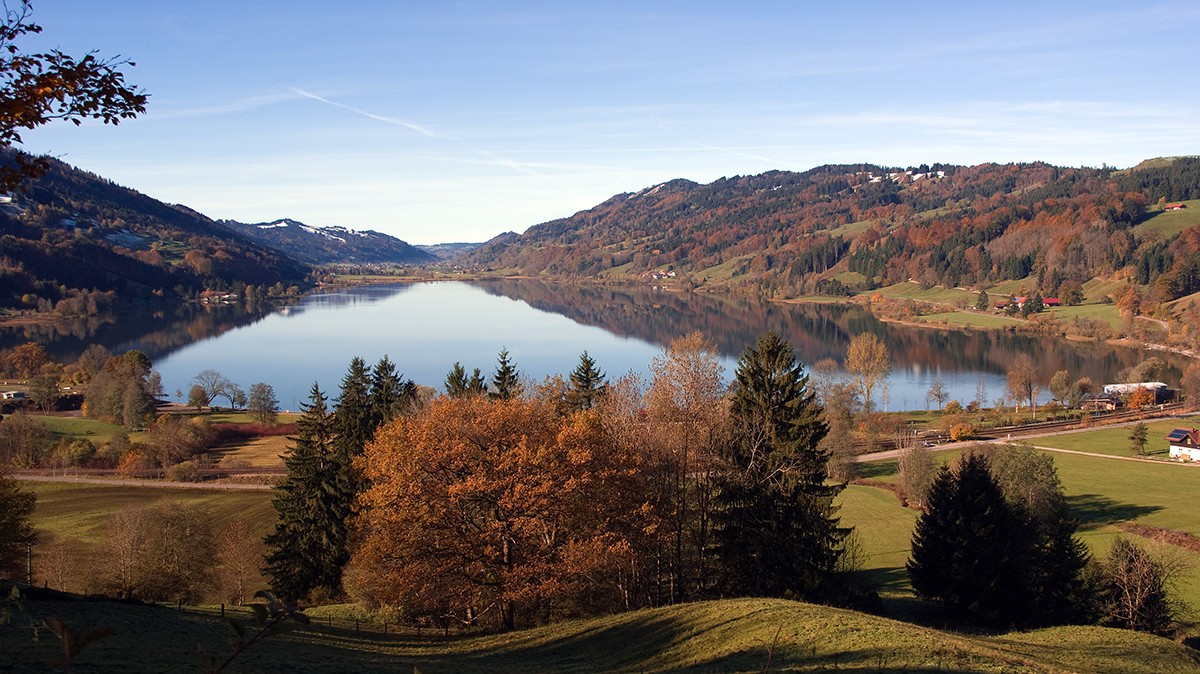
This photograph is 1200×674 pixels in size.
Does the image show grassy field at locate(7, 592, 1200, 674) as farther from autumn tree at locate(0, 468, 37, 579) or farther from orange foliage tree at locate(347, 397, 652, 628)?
autumn tree at locate(0, 468, 37, 579)

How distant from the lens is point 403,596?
16156 mm

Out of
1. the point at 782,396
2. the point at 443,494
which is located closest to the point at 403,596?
the point at 443,494

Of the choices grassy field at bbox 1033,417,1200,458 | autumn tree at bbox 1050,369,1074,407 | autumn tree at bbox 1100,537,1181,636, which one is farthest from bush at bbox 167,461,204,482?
autumn tree at bbox 1050,369,1074,407

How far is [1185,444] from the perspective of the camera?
45125 mm

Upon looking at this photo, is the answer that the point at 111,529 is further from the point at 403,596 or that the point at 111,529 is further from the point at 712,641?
the point at 712,641

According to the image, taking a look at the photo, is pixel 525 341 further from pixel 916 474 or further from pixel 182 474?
pixel 916 474

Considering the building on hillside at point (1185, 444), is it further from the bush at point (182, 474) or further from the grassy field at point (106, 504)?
the bush at point (182, 474)

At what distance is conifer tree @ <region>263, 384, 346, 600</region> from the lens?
72.9 feet

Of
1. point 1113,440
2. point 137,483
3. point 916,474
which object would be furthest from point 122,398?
point 1113,440

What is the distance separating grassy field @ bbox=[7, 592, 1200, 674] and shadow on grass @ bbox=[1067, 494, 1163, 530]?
19.6m

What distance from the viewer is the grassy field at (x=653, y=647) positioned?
9852 mm

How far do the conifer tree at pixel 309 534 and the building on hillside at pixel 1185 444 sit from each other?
45.1 meters

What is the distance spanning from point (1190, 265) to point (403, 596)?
4564 inches

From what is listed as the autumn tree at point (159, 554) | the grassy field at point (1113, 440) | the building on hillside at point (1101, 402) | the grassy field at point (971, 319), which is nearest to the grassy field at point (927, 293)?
the grassy field at point (971, 319)
